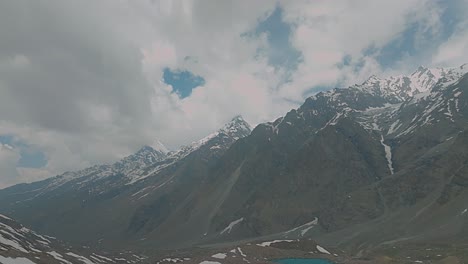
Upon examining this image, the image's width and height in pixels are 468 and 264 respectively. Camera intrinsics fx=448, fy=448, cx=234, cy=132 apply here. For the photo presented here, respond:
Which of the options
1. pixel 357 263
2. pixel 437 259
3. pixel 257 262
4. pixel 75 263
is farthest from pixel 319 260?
pixel 75 263

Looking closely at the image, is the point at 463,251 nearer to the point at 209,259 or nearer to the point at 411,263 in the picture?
the point at 411,263

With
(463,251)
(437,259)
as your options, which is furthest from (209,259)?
(463,251)

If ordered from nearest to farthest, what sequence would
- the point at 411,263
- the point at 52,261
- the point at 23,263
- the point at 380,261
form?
1. the point at 23,263
2. the point at 52,261
3. the point at 411,263
4. the point at 380,261

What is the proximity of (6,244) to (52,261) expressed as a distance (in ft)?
57.5

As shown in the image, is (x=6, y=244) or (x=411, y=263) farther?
(x=411, y=263)

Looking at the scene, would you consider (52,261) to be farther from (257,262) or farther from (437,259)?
(437,259)

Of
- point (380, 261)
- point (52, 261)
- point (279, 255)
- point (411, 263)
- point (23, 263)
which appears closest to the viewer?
point (23, 263)

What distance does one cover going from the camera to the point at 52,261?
6255 inches

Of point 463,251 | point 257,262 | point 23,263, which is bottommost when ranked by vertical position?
point 23,263

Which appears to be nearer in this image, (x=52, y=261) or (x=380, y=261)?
(x=52, y=261)

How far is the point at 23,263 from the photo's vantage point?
134 meters

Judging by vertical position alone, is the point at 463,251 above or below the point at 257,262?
above

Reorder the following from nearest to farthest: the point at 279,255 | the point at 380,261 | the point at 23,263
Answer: the point at 23,263 → the point at 380,261 → the point at 279,255

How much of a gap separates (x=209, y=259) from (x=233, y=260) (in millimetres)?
10883
